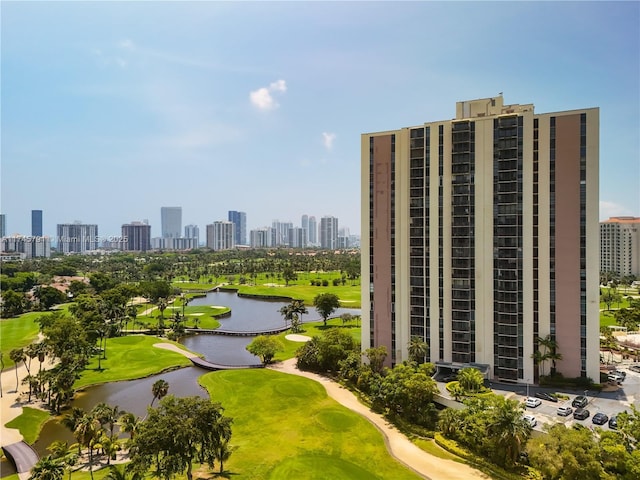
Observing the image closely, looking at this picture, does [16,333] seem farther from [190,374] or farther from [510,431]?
[510,431]

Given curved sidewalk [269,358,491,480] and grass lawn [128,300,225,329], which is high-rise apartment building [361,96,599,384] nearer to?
curved sidewalk [269,358,491,480]

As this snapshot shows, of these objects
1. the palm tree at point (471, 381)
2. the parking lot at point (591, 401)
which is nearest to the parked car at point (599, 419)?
the parking lot at point (591, 401)

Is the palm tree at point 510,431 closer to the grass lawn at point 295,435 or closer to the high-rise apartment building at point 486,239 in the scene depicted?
the grass lawn at point 295,435

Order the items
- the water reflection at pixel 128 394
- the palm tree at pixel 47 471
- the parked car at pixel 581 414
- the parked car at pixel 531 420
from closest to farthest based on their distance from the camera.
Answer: the palm tree at pixel 47 471, the parked car at pixel 531 420, the parked car at pixel 581 414, the water reflection at pixel 128 394

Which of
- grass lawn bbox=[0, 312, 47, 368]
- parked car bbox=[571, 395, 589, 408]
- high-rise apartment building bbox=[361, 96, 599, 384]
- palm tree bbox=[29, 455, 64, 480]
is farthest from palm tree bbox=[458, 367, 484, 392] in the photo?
grass lawn bbox=[0, 312, 47, 368]

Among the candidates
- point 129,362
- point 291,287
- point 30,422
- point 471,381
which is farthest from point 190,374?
point 291,287

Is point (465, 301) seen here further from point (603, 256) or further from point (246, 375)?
point (603, 256)

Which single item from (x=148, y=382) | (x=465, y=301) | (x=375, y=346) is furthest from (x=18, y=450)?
(x=465, y=301)
